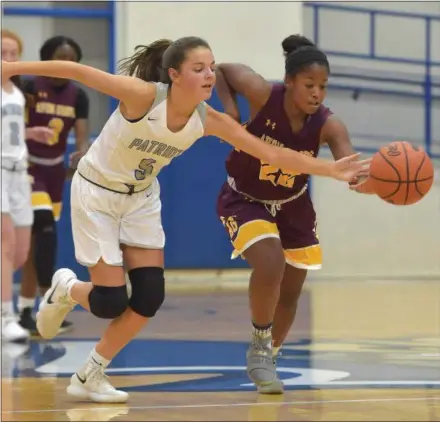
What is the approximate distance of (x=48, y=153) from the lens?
8258mm

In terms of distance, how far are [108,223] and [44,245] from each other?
2.85m

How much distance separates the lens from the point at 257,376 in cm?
536

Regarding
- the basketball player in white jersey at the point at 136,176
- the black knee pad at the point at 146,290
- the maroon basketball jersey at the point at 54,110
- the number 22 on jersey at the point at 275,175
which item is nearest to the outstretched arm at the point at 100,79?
the basketball player in white jersey at the point at 136,176

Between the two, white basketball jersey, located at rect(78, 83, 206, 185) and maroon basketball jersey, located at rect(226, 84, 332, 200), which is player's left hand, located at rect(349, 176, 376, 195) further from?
white basketball jersey, located at rect(78, 83, 206, 185)

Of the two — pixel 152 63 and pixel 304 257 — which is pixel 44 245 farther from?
pixel 152 63

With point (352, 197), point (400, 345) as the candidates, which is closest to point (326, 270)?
point (352, 197)

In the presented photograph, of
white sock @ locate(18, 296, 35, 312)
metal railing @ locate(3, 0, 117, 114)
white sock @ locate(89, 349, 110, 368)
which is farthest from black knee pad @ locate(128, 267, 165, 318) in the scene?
metal railing @ locate(3, 0, 117, 114)

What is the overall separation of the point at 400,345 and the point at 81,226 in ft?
9.43

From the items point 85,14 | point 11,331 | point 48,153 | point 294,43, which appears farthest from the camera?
point 85,14

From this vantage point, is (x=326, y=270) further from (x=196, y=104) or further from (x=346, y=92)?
(x=196, y=104)

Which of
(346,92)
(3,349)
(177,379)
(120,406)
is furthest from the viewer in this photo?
(346,92)

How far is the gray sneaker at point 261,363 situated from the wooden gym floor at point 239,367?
12 cm

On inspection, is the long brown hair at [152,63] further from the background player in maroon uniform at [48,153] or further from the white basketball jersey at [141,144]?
the background player in maroon uniform at [48,153]

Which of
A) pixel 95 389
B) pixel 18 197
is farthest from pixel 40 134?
pixel 95 389
